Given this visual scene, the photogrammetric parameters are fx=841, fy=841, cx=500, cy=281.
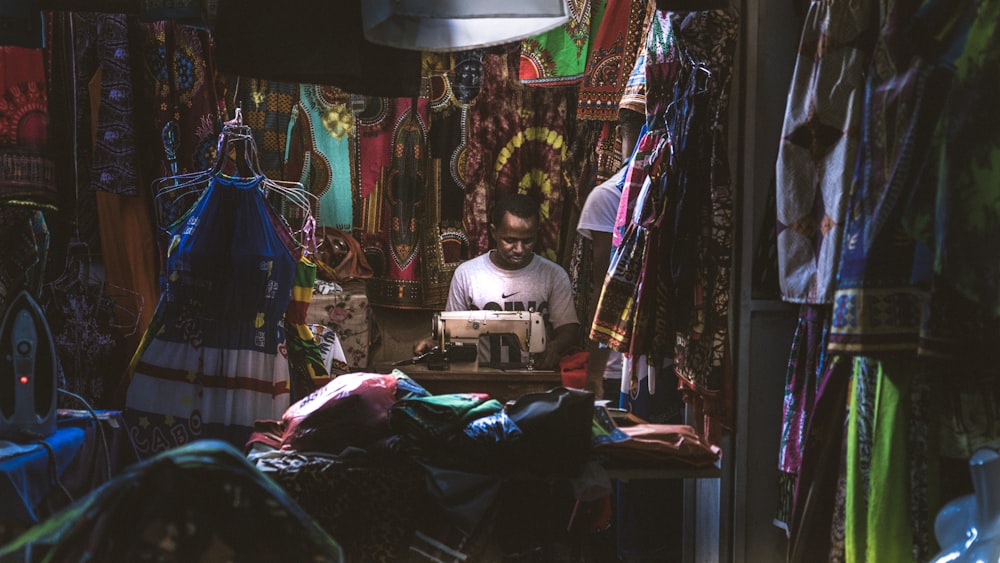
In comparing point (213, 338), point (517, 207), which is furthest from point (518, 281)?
point (213, 338)

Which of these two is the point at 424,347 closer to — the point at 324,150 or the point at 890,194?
the point at 324,150

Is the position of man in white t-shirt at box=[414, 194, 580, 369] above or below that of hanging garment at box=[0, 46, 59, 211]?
below

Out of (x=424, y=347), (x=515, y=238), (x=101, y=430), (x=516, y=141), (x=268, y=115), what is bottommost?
(x=424, y=347)

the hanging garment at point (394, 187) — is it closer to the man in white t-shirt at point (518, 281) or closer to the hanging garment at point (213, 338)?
the man in white t-shirt at point (518, 281)

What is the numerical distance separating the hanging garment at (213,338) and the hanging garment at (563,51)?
2322 millimetres

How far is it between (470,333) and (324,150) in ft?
5.89

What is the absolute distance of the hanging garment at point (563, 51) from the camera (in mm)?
5469

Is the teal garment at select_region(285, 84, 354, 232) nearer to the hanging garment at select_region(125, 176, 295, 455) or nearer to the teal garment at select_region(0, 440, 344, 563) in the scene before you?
the hanging garment at select_region(125, 176, 295, 455)

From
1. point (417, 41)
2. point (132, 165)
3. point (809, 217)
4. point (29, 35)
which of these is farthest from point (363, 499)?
point (132, 165)

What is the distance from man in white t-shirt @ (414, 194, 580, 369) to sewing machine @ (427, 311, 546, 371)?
786mm

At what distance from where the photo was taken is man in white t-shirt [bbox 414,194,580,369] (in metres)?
5.89

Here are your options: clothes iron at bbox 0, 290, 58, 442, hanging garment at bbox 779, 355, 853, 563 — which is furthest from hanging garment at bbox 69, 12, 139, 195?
hanging garment at bbox 779, 355, 853, 563

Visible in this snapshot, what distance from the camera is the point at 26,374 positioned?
8.92 feet

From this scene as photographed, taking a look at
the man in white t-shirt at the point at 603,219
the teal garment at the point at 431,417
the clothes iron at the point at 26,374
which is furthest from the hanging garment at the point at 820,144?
the clothes iron at the point at 26,374
